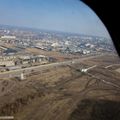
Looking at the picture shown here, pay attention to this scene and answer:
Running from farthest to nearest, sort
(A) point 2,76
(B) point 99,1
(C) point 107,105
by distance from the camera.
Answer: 1. (A) point 2,76
2. (C) point 107,105
3. (B) point 99,1

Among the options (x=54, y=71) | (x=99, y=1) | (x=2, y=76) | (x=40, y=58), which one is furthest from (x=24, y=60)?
(x=99, y=1)

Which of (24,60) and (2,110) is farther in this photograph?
(24,60)

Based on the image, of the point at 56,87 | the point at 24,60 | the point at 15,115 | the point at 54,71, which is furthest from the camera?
the point at 24,60

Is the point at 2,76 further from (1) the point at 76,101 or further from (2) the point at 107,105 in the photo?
(2) the point at 107,105

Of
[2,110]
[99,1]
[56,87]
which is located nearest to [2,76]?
[56,87]

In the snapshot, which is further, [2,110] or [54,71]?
[54,71]

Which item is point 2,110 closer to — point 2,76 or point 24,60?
point 2,76

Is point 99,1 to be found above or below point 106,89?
above

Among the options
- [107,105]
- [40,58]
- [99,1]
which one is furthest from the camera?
[40,58]

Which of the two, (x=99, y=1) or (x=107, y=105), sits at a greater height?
(x=99, y=1)
